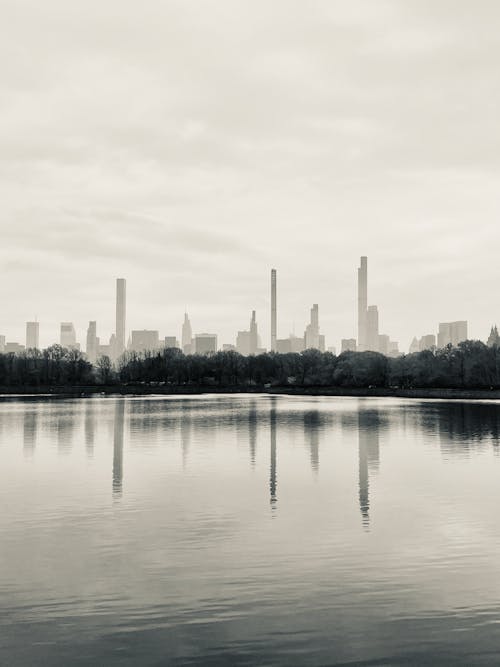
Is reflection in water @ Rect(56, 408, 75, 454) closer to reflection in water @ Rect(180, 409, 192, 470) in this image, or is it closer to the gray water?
the gray water

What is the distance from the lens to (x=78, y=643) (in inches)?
556

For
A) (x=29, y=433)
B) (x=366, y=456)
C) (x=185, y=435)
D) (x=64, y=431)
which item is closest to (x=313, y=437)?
(x=185, y=435)

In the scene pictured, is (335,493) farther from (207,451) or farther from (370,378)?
(370,378)

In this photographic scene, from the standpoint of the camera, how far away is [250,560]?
2017 cm

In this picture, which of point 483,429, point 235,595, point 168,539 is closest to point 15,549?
point 168,539

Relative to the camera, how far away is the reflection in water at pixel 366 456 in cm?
2859

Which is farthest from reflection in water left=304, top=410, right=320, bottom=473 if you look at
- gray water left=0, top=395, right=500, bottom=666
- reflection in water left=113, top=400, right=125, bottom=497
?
reflection in water left=113, top=400, right=125, bottom=497

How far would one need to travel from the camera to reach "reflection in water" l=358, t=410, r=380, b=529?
2859cm

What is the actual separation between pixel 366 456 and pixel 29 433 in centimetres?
3000

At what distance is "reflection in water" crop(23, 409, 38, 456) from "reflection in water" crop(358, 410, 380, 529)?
2118cm

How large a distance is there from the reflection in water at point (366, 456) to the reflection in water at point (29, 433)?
21182 millimetres

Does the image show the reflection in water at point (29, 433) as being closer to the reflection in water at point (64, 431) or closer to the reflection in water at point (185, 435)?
the reflection in water at point (64, 431)

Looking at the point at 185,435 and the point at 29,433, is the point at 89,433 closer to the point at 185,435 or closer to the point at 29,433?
the point at 29,433

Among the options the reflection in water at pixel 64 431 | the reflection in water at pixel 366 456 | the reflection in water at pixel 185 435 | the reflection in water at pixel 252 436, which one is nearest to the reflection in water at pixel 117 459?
the reflection in water at pixel 64 431
